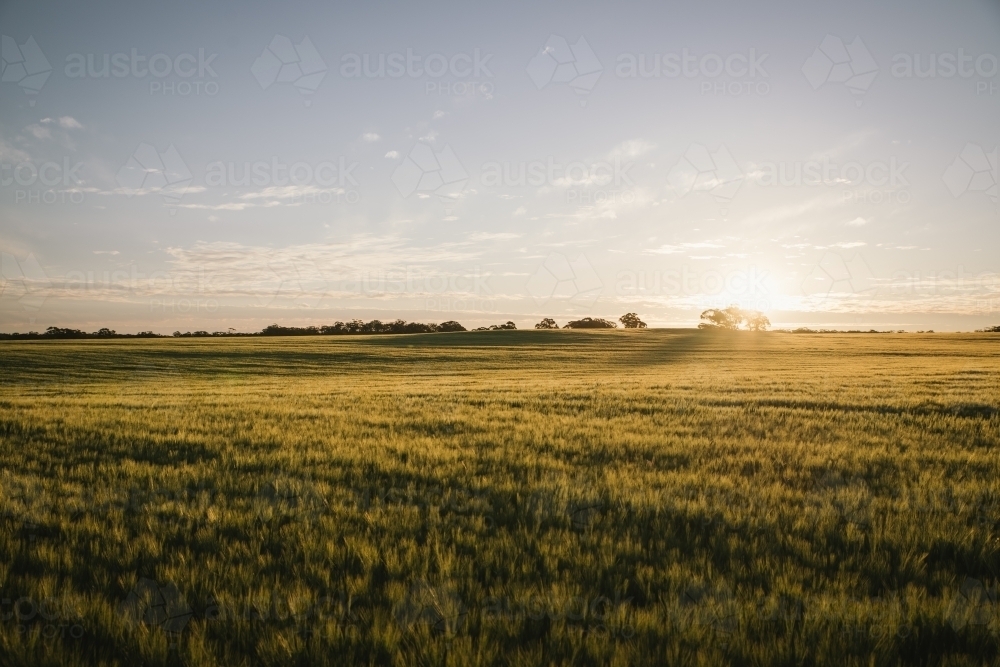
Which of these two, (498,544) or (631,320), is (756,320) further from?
(498,544)

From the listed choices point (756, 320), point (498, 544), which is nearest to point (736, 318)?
point (756, 320)

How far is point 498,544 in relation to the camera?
13.8 ft

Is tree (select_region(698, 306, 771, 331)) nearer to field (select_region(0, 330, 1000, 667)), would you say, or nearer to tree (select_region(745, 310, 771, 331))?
tree (select_region(745, 310, 771, 331))

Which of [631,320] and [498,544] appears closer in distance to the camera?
[498,544]

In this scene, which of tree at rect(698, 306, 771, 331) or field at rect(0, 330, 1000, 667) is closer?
field at rect(0, 330, 1000, 667)

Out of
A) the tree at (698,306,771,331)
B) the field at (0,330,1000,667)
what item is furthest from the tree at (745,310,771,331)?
the field at (0,330,1000,667)

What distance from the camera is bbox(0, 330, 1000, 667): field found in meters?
2.91

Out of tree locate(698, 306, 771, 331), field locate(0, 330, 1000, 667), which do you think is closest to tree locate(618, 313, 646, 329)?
tree locate(698, 306, 771, 331)

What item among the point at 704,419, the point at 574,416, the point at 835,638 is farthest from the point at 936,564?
the point at 574,416

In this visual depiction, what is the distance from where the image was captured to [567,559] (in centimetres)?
396

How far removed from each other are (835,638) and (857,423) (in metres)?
9.74

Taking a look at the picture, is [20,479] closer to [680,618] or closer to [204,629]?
[204,629]

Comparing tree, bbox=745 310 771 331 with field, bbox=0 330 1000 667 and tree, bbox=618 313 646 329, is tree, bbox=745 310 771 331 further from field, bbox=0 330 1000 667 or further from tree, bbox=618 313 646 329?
field, bbox=0 330 1000 667

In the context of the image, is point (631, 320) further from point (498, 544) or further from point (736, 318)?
point (498, 544)
